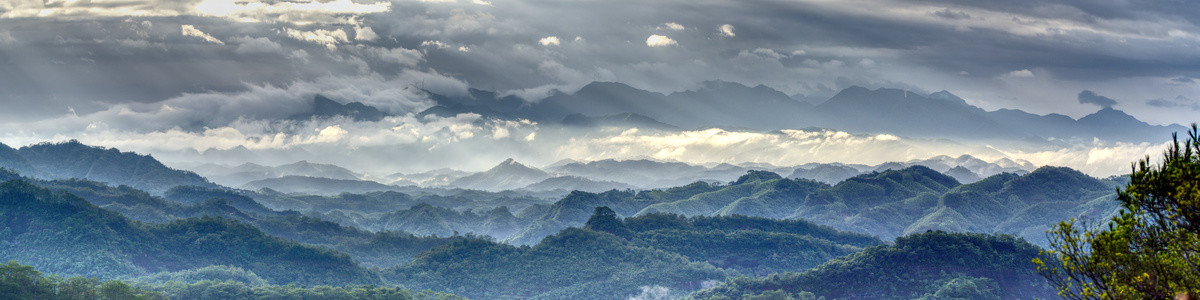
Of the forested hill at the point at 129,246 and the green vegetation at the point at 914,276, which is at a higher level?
the forested hill at the point at 129,246

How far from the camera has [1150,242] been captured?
84.6 feet

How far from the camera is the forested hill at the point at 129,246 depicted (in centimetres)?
14738

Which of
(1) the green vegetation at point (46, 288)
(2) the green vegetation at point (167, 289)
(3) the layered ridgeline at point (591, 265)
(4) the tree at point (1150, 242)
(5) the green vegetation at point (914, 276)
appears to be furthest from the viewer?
(3) the layered ridgeline at point (591, 265)

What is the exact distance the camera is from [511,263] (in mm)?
177750

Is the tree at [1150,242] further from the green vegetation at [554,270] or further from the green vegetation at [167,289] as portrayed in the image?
the green vegetation at [554,270]

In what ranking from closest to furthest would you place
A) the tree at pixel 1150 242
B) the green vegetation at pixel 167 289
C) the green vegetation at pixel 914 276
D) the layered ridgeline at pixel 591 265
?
the tree at pixel 1150 242
the green vegetation at pixel 167 289
the green vegetation at pixel 914 276
the layered ridgeline at pixel 591 265

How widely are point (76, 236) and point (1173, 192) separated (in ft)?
531

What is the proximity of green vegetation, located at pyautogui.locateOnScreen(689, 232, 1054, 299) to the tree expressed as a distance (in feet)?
330

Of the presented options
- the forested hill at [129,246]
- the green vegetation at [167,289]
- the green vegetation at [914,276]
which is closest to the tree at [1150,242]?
the green vegetation at [167,289]

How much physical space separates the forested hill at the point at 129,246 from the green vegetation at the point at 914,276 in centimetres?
6482

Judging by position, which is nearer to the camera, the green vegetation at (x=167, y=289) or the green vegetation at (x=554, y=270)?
the green vegetation at (x=167, y=289)

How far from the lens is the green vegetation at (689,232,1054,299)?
131 m

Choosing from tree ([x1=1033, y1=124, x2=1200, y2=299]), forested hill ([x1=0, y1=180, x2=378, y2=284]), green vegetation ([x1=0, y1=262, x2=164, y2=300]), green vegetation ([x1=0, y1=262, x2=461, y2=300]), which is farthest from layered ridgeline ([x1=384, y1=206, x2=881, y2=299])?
tree ([x1=1033, y1=124, x2=1200, y2=299])

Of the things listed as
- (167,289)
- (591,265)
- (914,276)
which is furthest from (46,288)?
(914,276)
